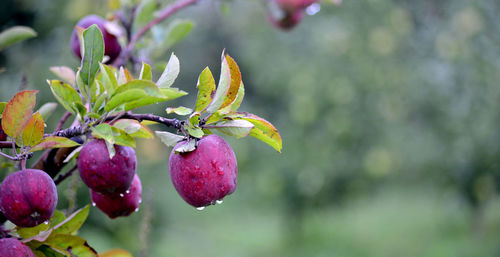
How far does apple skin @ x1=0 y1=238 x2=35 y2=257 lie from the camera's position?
550 mm

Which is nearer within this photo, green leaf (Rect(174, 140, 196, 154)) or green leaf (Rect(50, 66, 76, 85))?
green leaf (Rect(174, 140, 196, 154))

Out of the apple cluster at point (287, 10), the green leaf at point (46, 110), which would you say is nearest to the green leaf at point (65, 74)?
the green leaf at point (46, 110)

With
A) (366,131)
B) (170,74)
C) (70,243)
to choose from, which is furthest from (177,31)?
(366,131)

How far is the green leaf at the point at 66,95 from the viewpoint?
0.60 m

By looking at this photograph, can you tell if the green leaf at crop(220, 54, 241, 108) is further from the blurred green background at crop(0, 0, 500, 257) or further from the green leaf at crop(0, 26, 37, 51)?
the blurred green background at crop(0, 0, 500, 257)

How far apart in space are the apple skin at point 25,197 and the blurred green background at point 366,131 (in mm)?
2519

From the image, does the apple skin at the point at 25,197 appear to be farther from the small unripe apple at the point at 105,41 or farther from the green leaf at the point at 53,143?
the small unripe apple at the point at 105,41

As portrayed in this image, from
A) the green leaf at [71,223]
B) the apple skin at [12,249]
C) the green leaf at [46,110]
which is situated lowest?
the green leaf at [71,223]

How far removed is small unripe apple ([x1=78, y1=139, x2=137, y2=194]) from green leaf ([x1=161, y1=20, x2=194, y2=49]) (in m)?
0.57

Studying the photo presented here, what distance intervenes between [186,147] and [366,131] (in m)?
4.29

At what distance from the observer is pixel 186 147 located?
609mm

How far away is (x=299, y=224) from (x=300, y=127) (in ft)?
4.02

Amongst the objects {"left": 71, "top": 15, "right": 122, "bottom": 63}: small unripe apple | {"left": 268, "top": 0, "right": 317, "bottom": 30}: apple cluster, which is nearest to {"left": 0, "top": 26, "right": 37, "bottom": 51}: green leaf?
{"left": 71, "top": 15, "right": 122, "bottom": 63}: small unripe apple

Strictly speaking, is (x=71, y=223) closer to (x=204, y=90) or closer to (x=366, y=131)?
(x=204, y=90)
